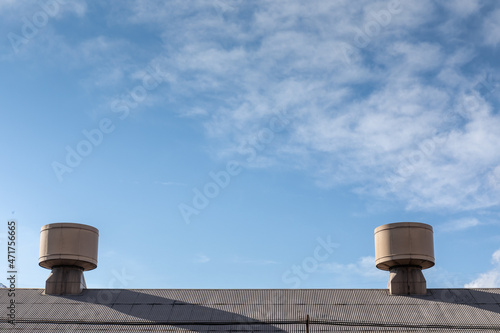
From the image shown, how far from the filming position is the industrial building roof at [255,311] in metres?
41.2

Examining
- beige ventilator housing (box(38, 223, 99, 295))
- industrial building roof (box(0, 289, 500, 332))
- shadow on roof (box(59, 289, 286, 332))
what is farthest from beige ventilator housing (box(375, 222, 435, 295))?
beige ventilator housing (box(38, 223, 99, 295))

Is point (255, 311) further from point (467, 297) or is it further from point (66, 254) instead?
point (467, 297)

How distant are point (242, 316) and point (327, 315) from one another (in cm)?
563

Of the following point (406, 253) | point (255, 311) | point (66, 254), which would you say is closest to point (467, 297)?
point (406, 253)

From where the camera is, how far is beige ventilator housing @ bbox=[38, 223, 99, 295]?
1832 inches

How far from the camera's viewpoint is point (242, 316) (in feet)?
140

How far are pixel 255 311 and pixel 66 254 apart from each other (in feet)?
47.3

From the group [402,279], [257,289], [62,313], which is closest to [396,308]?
[402,279]

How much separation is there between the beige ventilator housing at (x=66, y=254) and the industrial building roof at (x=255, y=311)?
1.03 metres

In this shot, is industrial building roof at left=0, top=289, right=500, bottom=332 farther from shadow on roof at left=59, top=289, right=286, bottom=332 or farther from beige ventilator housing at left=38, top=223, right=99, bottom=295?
beige ventilator housing at left=38, top=223, right=99, bottom=295

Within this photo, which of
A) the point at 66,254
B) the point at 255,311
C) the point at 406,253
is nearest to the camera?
the point at 255,311

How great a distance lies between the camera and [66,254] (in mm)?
46375

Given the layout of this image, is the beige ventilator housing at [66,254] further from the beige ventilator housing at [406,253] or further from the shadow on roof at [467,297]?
the shadow on roof at [467,297]

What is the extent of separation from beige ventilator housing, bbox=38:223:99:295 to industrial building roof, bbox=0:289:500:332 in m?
1.03
